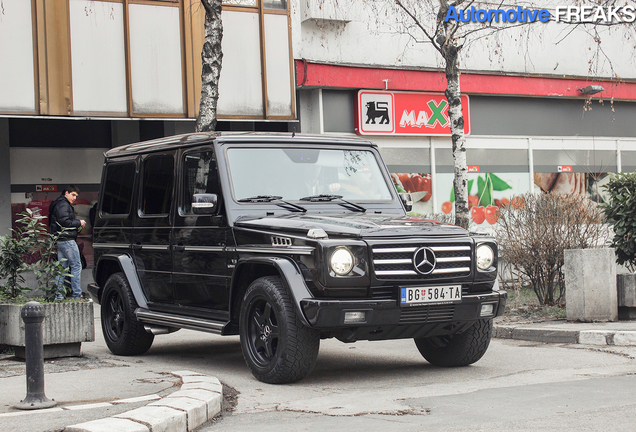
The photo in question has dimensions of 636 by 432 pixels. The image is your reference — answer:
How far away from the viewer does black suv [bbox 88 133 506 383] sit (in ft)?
20.7

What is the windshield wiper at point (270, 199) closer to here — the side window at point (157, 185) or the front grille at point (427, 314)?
the side window at point (157, 185)

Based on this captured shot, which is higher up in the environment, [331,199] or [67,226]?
[331,199]

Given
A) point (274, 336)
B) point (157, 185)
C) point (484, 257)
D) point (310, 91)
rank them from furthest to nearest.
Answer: point (310, 91) → point (157, 185) → point (484, 257) → point (274, 336)

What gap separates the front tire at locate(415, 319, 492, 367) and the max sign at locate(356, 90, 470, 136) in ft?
35.5

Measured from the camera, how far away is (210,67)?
13.1 metres

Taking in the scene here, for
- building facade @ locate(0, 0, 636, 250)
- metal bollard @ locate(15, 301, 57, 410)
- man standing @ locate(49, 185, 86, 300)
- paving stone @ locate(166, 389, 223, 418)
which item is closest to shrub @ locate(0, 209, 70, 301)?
metal bollard @ locate(15, 301, 57, 410)

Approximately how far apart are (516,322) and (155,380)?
19.0 feet

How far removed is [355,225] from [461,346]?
5.73 feet

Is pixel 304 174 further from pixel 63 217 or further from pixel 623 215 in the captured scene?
pixel 63 217

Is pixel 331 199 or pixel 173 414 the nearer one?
pixel 173 414

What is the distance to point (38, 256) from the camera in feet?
28.6

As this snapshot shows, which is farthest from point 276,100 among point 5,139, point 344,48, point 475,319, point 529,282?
point 475,319

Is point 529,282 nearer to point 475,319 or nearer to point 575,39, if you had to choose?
point 475,319
